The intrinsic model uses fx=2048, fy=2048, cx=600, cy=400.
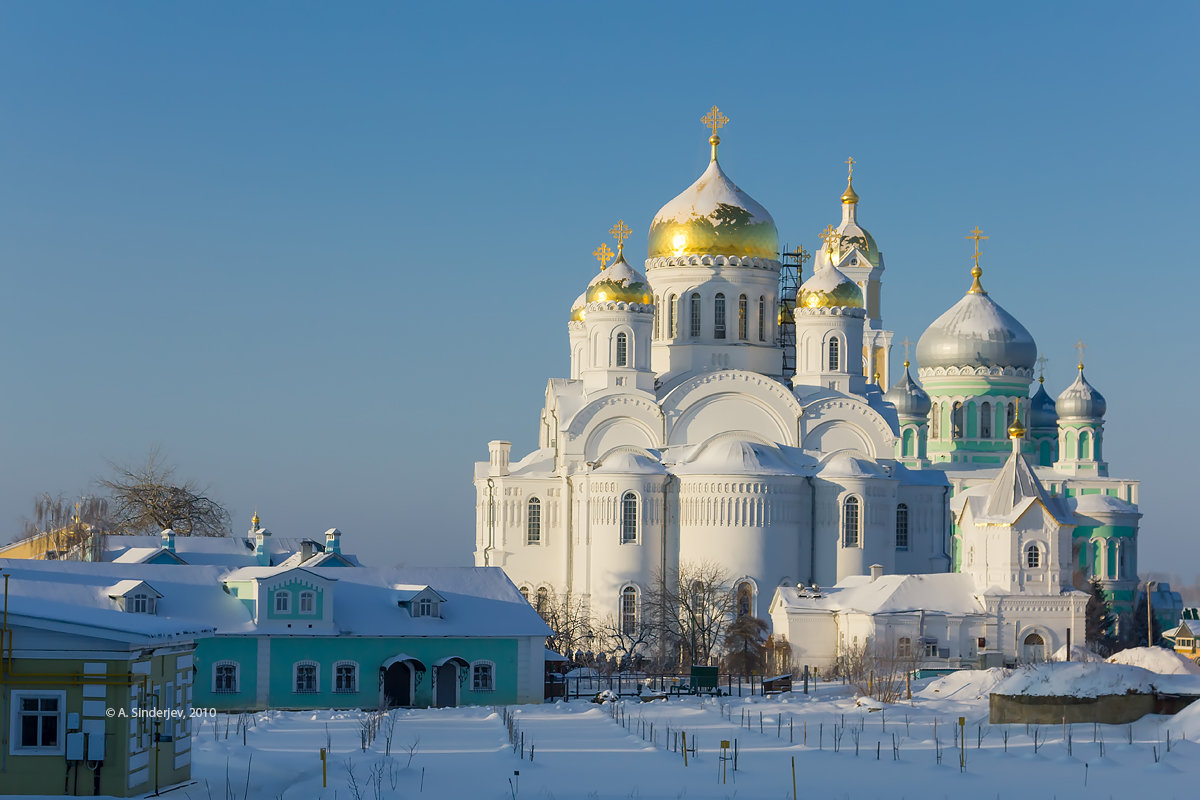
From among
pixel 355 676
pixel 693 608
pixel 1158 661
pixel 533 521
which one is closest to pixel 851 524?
pixel 693 608

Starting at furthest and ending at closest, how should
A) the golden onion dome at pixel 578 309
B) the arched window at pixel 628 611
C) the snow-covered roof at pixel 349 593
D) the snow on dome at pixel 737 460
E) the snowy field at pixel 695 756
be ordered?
the golden onion dome at pixel 578 309
the snow on dome at pixel 737 460
the arched window at pixel 628 611
the snow-covered roof at pixel 349 593
the snowy field at pixel 695 756

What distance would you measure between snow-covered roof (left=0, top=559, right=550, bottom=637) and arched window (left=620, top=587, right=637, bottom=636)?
13.9m

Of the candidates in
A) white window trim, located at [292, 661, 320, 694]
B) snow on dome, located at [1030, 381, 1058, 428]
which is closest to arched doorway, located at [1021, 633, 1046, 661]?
white window trim, located at [292, 661, 320, 694]

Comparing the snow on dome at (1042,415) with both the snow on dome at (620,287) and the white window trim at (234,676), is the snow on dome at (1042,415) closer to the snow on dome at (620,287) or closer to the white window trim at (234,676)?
the snow on dome at (620,287)

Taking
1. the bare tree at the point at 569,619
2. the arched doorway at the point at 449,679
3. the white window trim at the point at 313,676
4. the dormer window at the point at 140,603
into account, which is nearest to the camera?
the dormer window at the point at 140,603

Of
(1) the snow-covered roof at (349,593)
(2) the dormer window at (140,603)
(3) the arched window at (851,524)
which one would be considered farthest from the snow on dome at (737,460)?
(2) the dormer window at (140,603)

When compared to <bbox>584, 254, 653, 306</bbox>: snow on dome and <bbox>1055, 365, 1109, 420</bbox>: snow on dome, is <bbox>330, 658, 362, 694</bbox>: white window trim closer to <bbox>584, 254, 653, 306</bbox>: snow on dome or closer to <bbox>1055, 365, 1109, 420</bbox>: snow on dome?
<bbox>584, 254, 653, 306</bbox>: snow on dome

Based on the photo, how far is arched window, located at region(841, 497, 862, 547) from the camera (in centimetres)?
5347

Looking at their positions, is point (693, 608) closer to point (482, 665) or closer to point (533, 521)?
point (533, 521)

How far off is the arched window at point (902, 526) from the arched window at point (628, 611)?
817 centimetres

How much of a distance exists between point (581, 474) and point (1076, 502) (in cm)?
2023

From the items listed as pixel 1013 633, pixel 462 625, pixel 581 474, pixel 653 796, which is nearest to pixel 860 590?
pixel 1013 633

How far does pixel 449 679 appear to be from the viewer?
3681 centimetres

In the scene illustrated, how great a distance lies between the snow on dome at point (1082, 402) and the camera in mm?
72312
